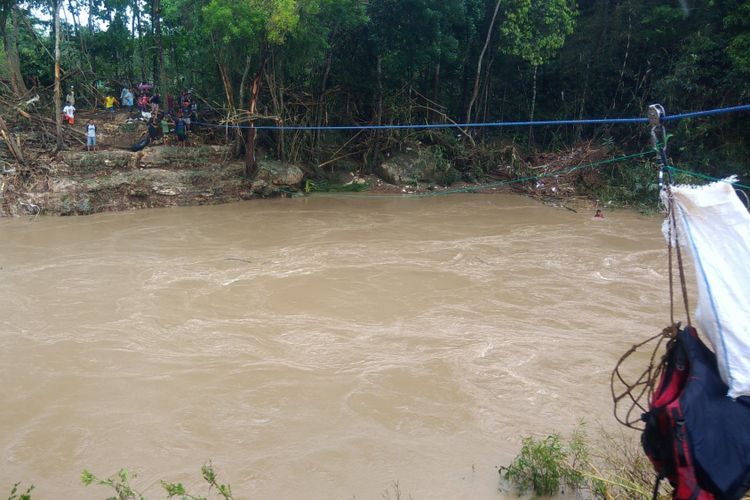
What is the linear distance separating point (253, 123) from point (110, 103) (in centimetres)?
425

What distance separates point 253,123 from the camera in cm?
1484

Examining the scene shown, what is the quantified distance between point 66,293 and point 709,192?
7907mm

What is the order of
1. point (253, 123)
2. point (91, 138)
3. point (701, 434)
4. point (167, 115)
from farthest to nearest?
point (167, 115)
point (253, 123)
point (91, 138)
point (701, 434)

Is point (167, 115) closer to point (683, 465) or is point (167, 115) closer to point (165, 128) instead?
point (165, 128)

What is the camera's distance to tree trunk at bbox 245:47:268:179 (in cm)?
1369

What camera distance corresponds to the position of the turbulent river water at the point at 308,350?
178 inches

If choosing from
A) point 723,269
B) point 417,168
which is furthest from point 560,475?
point 417,168

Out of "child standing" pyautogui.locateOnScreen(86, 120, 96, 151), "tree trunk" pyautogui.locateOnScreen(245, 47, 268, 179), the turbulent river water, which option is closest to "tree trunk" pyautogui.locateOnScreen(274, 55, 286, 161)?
"tree trunk" pyautogui.locateOnScreen(245, 47, 268, 179)

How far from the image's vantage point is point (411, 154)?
17125 millimetres

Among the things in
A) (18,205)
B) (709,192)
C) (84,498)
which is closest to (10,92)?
(18,205)

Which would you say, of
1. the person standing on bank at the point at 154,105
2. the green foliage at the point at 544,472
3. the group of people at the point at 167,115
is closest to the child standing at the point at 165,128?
the group of people at the point at 167,115

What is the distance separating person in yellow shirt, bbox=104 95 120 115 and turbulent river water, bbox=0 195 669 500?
5.34 metres

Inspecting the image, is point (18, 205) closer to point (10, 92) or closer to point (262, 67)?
point (10, 92)

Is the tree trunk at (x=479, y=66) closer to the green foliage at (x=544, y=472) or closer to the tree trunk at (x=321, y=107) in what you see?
the tree trunk at (x=321, y=107)
